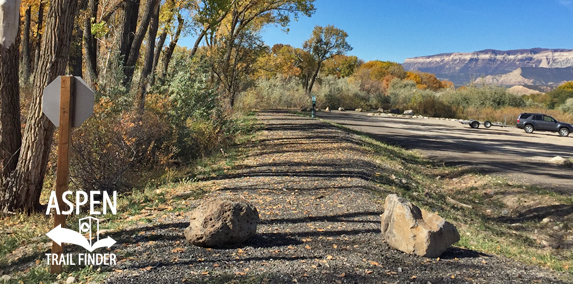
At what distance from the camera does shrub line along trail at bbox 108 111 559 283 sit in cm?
442

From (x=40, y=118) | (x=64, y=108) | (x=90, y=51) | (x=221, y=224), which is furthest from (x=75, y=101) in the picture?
(x=90, y=51)

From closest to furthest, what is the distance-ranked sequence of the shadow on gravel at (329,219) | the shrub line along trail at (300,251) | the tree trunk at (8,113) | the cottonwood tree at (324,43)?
the shrub line along trail at (300,251) < the shadow on gravel at (329,219) < the tree trunk at (8,113) < the cottonwood tree at (324,43)

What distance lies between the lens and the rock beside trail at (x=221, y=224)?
5.00m

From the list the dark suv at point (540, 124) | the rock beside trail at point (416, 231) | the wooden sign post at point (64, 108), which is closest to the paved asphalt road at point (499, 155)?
the rock beside trail at point (416, 231)

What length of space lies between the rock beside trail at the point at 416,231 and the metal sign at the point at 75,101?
3.61 meters

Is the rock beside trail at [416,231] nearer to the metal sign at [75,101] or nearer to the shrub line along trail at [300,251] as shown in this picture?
the shrub line along trail at [300,251]

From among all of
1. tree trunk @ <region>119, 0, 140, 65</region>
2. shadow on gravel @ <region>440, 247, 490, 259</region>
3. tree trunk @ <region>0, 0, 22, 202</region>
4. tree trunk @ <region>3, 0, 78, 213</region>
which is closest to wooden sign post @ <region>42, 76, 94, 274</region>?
tree trunk @ <region>3, 0, 78, 213</region>

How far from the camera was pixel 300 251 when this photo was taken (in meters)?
5.09

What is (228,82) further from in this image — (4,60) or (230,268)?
(230,268)

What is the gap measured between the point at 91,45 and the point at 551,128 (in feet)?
88.3

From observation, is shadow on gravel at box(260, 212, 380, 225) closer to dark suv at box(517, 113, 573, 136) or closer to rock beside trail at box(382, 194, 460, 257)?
rock beside trail at box(382, 194, 460, 257)

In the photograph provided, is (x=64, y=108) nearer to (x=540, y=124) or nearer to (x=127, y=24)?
(x=127, y=24)

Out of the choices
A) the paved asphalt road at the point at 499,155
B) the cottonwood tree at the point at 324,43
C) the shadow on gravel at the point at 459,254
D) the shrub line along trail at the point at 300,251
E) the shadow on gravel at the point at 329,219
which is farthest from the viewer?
the cottonwood tree at the point at 324,43

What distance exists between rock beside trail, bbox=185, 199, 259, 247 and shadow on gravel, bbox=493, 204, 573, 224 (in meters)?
6.10
